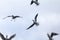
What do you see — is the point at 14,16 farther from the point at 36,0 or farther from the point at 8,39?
the point at 8,39

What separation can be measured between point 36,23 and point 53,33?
914 cm

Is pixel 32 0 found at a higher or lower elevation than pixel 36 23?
higher

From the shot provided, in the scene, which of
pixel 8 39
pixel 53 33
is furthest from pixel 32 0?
pixel 8 39

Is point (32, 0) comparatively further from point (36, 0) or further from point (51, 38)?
point (51, 38)

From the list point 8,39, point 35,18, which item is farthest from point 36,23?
point 8,39

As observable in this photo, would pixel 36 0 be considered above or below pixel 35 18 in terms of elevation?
above

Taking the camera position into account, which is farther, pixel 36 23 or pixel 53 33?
pixel 36 23

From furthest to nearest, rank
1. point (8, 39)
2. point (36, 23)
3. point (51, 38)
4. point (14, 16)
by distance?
point (14, 16) < point (36, 23) < point (51, 38) < point (8, 39)

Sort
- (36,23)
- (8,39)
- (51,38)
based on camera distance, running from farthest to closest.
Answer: (36,23) < (51,38) < (8,39)

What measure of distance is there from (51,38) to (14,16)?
23.4 m

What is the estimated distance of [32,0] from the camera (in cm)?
10675

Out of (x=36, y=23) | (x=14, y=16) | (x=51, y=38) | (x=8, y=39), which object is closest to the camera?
(x=8, y=39)

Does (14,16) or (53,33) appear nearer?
(53,33)

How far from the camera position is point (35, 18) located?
10625 cm
